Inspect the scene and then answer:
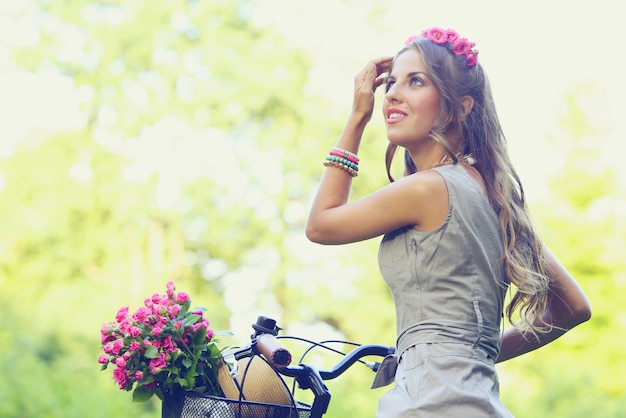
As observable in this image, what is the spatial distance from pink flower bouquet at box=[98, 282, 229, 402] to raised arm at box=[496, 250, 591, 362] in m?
0.81

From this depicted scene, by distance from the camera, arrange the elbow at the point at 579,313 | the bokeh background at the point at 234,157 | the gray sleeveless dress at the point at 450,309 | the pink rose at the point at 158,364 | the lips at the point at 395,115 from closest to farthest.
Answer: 1. the gray sleeveless dress at the point at 450,309
2. the pink rose at the point at 158,364
3. the lips at the point at 395,115
4. the elbow at the point at 579,313
5. the bokeh background at the point at 234,157

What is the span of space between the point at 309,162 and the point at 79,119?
4923 mm

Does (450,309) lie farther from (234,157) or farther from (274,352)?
(234,157)

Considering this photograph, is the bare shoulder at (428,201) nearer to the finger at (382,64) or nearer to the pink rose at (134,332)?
the finger at (382,64)

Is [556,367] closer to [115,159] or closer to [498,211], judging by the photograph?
[115,159]

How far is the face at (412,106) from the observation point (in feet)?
7.25

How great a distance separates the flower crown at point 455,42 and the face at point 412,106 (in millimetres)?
88

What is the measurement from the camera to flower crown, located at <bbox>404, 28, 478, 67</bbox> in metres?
2.28

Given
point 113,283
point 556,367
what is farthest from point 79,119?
point 556,367

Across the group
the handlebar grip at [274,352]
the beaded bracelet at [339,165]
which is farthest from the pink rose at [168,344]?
the beaded bracelet at [339,165]

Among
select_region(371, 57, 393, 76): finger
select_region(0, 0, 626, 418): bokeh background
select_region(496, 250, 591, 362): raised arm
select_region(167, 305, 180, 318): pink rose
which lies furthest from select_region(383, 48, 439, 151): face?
select_region(0, 0, 626, 418): bokeh background

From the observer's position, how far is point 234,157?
15.7 metres

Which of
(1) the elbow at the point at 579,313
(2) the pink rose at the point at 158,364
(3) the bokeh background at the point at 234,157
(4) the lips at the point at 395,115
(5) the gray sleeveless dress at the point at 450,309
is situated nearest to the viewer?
(5) the gray sleeveless dress at the point at 450,309

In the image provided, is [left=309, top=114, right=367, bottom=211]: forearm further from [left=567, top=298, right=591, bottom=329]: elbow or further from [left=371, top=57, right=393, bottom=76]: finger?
[left=567, top=298, right=591, bottom=329]: elbow
